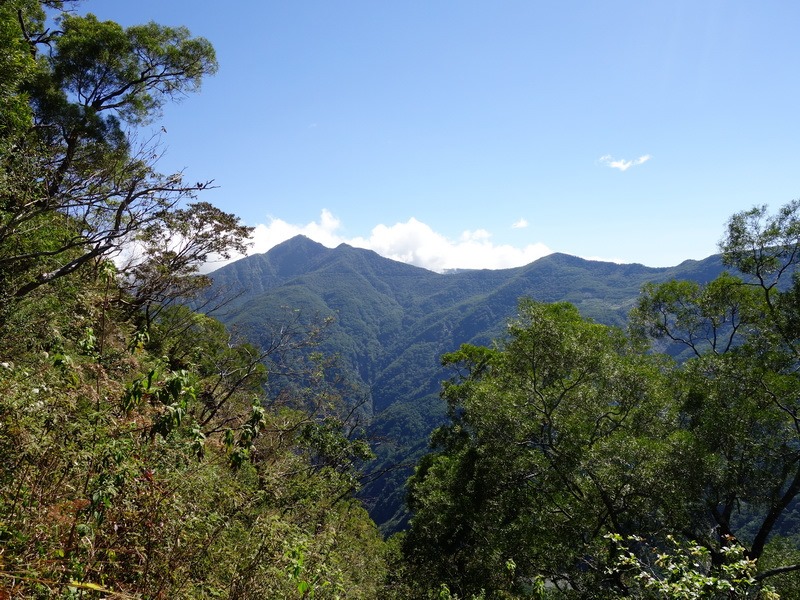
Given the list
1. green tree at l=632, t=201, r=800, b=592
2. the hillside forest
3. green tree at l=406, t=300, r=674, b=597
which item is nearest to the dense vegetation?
the hillside forest

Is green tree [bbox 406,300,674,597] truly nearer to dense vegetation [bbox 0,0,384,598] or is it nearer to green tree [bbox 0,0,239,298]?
dense vegetation [bbox 0,0,384,598]

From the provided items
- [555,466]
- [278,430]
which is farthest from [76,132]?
[555,466]

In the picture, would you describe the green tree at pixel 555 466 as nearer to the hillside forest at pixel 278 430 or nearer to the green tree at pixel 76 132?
the hillside forest at pixel 278 430

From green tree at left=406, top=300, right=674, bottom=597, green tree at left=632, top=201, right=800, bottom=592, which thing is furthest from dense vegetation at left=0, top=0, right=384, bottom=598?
green tree at left=632, top=201, right=800, bottom=592

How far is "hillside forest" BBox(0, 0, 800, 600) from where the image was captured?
4.68 meters

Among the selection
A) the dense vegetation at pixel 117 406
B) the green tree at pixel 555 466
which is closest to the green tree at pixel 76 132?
the dense vegetation at pixel 117 406

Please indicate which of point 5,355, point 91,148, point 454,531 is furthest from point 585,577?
point 91,148

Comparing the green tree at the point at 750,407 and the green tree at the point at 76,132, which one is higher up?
the green tree at the point at 76,132

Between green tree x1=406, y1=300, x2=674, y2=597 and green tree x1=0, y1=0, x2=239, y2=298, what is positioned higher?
green tree x1=0, y1=0, x2=239, y2=298

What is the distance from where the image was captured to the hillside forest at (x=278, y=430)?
4.68 metres

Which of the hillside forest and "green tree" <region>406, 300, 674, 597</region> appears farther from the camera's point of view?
"green tree" <region>406, 300, 674, 597</region>

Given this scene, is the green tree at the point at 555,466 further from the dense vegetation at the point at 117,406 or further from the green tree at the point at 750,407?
the dense vegetation at the point at 117,406

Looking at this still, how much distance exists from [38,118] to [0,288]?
298 inches

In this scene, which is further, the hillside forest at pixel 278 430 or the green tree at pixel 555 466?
the green tree at pixel 555 466
